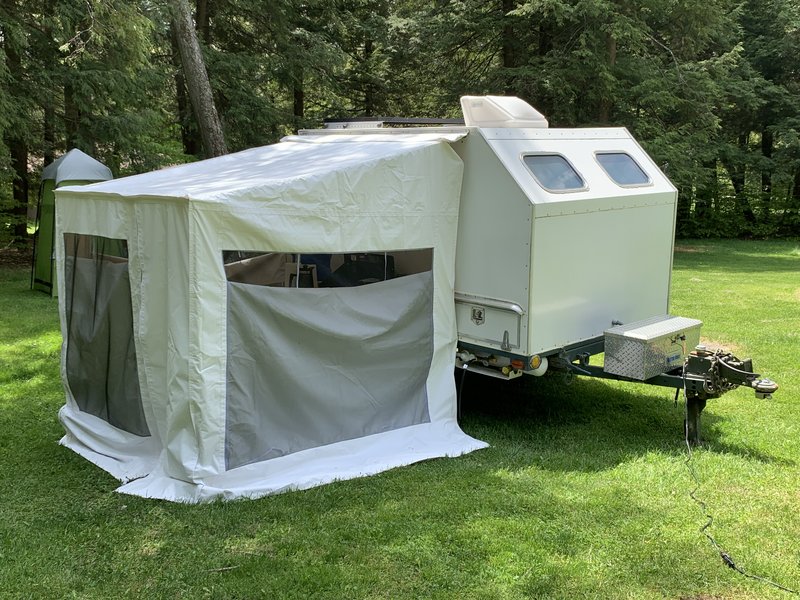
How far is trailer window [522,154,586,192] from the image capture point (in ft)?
19.8

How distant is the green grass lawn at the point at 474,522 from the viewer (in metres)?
3.95

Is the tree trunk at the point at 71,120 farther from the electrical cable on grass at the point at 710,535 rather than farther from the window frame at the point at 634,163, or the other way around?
the electrical cable on grass at the point at 710,535

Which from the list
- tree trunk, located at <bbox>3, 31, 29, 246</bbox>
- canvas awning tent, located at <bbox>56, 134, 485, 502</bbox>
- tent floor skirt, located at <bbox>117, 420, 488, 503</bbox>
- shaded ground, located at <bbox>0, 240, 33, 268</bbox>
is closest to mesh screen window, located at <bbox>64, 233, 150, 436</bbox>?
canvas awning tent, located at <bbox>56, 134, 485, 502</bbox>

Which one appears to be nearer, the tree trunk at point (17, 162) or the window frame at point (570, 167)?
the window frame at point (570, 167)

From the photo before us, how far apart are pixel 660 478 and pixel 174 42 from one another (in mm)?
16516

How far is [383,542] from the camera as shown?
4355 millimetres

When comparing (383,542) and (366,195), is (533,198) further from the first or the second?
(383,542)

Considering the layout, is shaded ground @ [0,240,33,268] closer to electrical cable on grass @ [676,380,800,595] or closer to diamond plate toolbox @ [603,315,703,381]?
diamond plate toolbox @ [603,315,703,381]

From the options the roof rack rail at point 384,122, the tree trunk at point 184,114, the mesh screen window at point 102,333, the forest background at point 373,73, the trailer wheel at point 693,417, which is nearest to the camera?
the mesh screen window at point 102,333

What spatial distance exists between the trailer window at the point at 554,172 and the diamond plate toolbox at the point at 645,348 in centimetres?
121

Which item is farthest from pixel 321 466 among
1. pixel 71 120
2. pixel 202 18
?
pixel 202 18

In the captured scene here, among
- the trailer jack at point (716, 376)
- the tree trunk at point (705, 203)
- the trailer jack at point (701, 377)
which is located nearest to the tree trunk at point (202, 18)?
the trailer jack at point (701, 377)

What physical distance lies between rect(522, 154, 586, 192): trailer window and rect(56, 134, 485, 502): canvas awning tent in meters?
0.60

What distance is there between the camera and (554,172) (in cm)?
620
